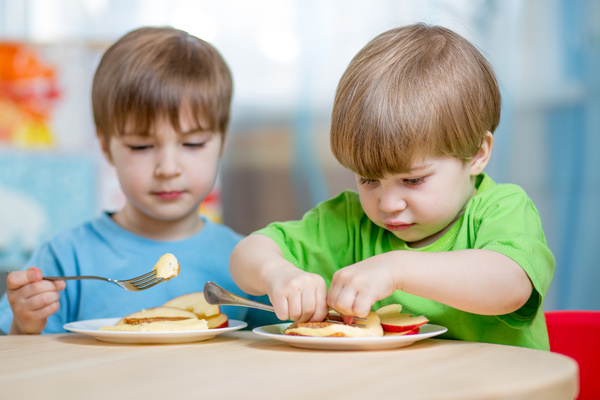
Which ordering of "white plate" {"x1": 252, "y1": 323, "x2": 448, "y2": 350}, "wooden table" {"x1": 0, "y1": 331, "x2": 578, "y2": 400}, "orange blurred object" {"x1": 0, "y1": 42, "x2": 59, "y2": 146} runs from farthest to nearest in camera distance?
1. "orange blurred object" {"x1": 0, "y1": 42, "x2": 59, "y2": 146}
2. "white plate" {"x1": 252, "y1": 323, "x2": 448, "y2": 350}
3. "wooden table" {"x1": 0, "y1": 331, "x2": 578, "y2": 400}

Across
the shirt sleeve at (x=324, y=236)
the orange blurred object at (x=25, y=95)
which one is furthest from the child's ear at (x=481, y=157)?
the orange blurred object at (x=25, y=95)

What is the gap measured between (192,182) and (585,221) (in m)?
1.38

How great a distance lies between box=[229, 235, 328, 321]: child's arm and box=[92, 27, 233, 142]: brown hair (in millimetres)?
403

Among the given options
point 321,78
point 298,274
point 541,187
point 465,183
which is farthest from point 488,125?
A: point 321,78

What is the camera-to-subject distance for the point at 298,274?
0.91m

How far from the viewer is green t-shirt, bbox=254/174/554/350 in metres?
0.92

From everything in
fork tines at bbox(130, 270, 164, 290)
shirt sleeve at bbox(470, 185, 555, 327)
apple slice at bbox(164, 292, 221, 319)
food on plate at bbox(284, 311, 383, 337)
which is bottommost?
apple slice at bbox(164, 292, 221, 319)

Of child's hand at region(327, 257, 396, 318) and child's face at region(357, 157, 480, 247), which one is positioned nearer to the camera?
child's hand at region(327, 257, 396, 318)

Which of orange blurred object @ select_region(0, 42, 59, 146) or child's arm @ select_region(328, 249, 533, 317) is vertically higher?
orange blurred object @ select_region(0, 42, 59, 146)

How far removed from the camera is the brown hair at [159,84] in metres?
1.36

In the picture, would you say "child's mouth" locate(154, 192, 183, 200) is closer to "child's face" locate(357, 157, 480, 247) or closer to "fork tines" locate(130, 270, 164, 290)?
"fork tines" locate(130, 270, 164, 290)

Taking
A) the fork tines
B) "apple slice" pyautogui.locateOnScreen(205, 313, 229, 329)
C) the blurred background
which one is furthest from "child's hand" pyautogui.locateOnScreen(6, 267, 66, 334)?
the blurred background

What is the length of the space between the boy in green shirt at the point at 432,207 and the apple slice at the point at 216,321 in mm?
67

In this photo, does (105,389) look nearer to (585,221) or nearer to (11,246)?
(585,221)
